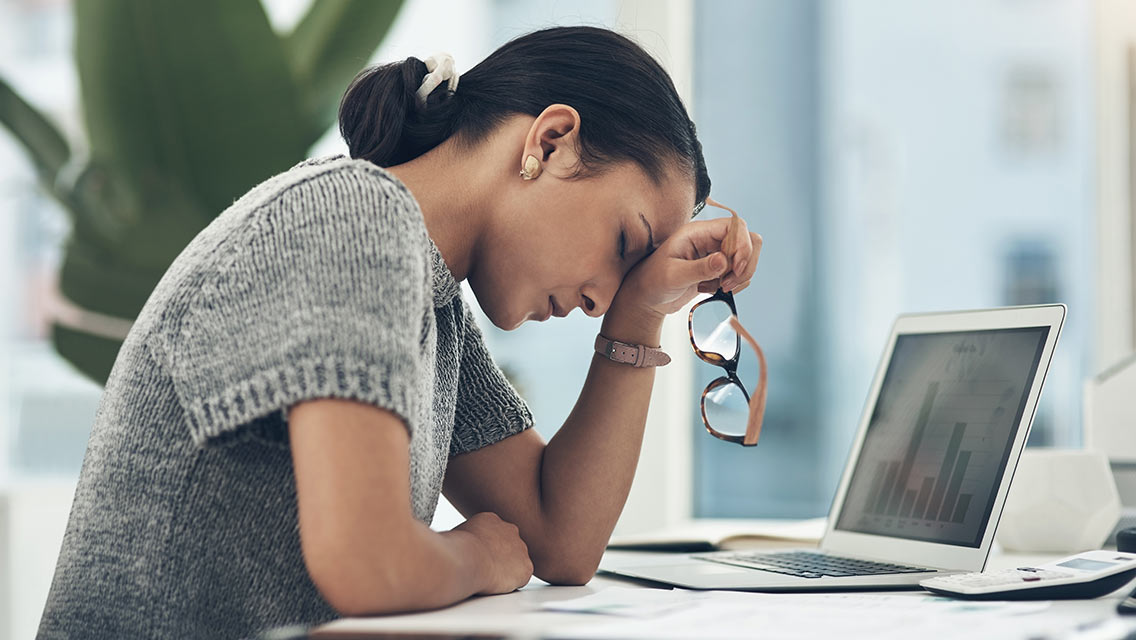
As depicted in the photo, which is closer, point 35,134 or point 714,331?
point 714,331

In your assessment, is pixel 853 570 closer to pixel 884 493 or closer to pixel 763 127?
pixel 884 493

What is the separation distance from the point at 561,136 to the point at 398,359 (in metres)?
0.34

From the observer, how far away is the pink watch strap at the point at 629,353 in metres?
1.13

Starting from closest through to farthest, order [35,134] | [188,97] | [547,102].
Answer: [547,102] < [188,97] < [35,134]

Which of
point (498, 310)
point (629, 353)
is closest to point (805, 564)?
point (629, 353)

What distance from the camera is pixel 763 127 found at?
257cm

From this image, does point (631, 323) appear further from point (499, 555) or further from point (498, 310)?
point (499, 555)

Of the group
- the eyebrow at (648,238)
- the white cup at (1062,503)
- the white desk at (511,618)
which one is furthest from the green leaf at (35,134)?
the white cup at (1062,503)

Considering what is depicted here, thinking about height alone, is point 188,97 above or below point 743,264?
above

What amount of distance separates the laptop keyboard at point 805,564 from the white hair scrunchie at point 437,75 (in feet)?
1.76

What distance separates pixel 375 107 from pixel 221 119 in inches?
38.6

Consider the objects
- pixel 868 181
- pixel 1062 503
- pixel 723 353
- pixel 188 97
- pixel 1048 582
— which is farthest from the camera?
pixel 868 181

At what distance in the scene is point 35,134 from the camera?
1978mm

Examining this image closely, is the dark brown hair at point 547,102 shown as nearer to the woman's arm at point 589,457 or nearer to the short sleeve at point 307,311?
the woman's arm at point 589,457
